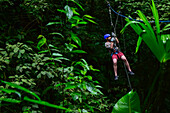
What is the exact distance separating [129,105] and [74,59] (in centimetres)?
239

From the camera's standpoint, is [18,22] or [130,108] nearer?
[130,108]

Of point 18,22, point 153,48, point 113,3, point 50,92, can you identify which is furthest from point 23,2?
point 113,3

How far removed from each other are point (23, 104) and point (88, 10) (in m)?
2.74

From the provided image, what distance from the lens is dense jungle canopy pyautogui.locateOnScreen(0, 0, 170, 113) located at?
58cm

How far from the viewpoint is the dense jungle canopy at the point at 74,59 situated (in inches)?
22.8

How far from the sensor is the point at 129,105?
1.61 feet

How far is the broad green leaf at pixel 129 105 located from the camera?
49cm

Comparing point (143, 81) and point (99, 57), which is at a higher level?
point (99, 57)

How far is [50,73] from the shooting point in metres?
1.62

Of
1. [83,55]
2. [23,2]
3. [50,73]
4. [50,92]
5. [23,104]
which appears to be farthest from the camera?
[83,55]

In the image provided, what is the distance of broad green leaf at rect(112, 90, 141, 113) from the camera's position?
489 millimetres

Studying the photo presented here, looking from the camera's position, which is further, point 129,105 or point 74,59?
point 74,59

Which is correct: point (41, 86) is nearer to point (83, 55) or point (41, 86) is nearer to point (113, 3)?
point (83, 55)

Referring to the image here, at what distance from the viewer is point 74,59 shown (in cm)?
285
